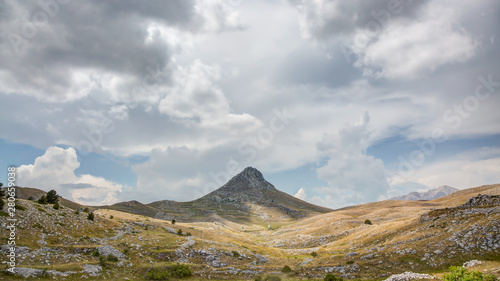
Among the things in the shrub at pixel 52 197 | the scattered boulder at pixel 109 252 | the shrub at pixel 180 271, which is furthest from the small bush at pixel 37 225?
the shrub at pixel 180 271

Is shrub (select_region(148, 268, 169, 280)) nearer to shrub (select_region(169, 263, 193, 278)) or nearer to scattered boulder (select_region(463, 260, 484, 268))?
shrub (select_region(169, 263, 193, 278))

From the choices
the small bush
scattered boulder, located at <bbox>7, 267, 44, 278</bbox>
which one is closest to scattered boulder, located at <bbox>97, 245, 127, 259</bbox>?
the small bush

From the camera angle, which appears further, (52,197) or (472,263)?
(52,197)

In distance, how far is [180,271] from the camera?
37406mm

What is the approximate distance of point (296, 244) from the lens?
84.5 m

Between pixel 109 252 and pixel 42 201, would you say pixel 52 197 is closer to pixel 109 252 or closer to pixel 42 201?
pixel 42 201

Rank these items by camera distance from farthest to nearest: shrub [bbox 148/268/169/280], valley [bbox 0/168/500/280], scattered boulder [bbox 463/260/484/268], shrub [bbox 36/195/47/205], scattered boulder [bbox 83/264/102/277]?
shrub [bbox 36/195/47/205], shrub [bbox 148/268/169/280], valley [bbox 0/168/500/280], scattered boulder [bbox 463/260/484/268], scattered boulder [bbox 83/264/102/277]

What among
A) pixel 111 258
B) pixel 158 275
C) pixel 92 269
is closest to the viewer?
pixel 92 269

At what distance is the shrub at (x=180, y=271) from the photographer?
121 ft

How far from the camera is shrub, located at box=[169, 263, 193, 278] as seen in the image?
36.9m

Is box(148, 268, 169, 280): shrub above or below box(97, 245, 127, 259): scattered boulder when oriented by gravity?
below

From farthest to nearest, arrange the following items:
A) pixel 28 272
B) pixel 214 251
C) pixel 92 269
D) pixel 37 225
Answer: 1. pixel 214 251
2. pixel 37 225
3. pixel 92 269
4. pixel 28 272

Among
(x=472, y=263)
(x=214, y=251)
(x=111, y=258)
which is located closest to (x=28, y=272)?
(x=111, y=258)

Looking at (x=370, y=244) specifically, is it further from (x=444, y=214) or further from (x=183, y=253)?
(x=183, y=253)
